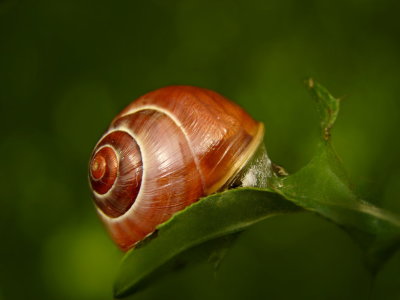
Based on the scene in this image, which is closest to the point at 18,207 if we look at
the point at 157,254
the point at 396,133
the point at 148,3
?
the point at 148,3

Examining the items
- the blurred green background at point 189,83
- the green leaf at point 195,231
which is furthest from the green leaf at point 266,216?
the blurred green background at point 189,83

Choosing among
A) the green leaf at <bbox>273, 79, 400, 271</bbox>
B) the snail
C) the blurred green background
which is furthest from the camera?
the blurred green background

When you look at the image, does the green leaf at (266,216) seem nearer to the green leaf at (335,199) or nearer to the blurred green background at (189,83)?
the green leaf at (335,199)

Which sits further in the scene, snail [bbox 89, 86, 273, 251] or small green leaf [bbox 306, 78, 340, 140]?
snail [bbox 89, 86, 273, 251]

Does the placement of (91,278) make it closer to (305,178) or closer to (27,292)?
(27,292)

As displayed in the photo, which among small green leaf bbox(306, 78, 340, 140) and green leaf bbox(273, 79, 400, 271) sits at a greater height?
small green leaf bbox(306, 78, 340, 140)

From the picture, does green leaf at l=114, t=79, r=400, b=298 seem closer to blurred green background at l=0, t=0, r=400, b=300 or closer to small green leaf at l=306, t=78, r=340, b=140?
small green leaf at l=306, t=78, r=340, b=140

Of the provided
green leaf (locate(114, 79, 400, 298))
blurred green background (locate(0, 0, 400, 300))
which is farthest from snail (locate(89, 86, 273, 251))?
blurred green background (locate(0, 0, 400, 300))
